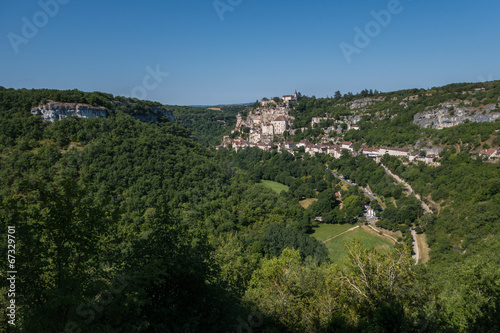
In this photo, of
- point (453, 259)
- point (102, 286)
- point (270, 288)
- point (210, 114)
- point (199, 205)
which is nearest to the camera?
point (102, 286)

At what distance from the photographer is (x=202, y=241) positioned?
941 centimetres

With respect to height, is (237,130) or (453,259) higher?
(237,130)

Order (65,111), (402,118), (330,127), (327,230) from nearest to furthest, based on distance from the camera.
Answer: (65,111)
(327,230)
(402,118)
(330,127)

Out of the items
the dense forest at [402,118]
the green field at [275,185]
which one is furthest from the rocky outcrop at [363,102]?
Answer: the green field at [275,185]

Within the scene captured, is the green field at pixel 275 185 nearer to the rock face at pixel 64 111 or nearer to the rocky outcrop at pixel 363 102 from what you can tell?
the rock face at pixel 64 111

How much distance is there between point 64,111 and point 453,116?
7766cm

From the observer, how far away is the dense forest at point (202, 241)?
6391 mm

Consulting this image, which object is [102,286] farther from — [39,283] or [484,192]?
[484,192]

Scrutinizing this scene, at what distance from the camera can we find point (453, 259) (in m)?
23.8

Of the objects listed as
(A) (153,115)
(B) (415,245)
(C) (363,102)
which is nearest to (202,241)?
(B) (415,245)

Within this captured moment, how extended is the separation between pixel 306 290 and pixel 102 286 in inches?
355

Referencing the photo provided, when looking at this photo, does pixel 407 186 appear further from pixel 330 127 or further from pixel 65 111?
pixel 65 111

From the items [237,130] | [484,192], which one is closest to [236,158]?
[237,130]

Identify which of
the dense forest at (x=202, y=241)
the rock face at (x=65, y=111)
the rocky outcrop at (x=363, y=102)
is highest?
the rock face at (x=65, y=111)
